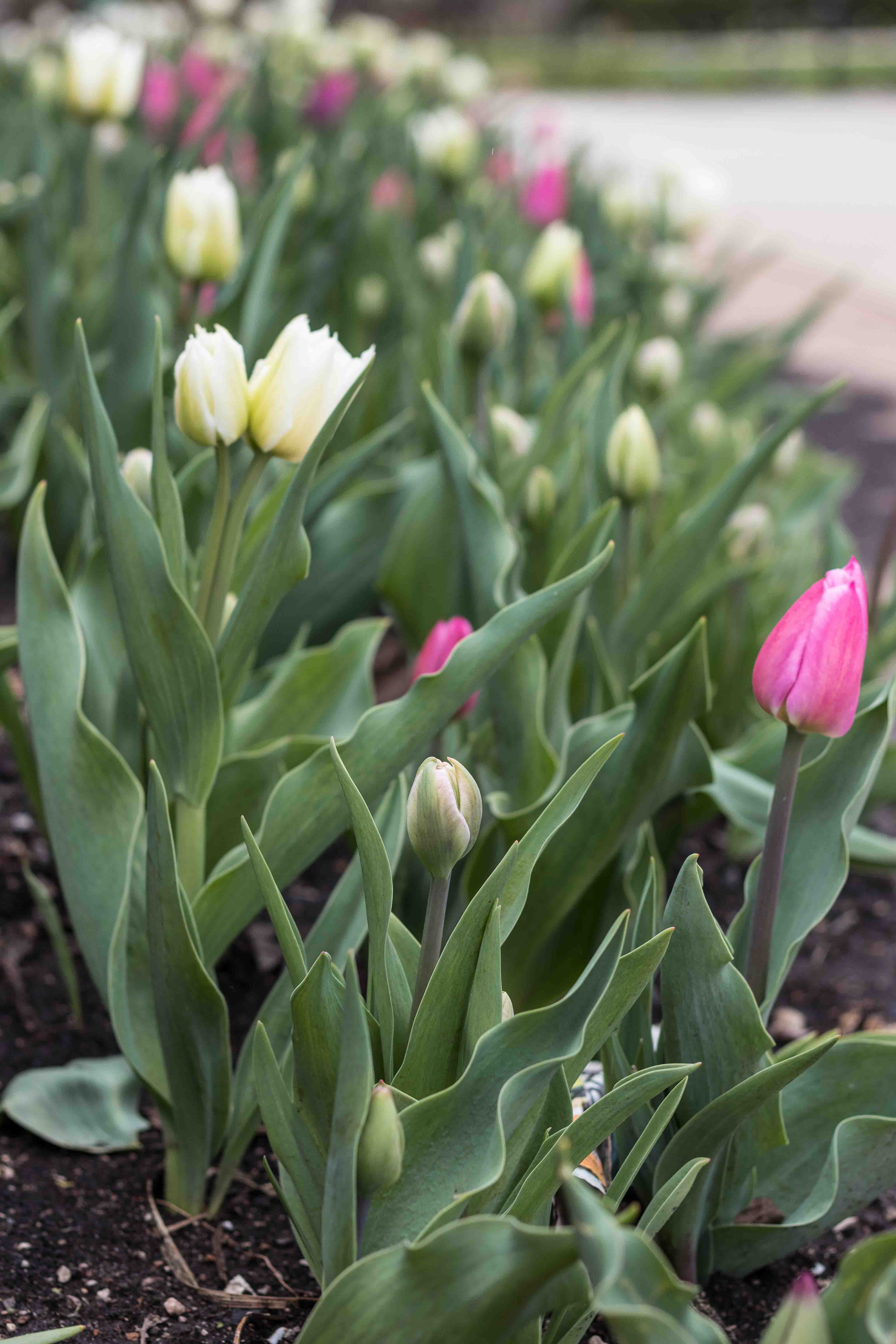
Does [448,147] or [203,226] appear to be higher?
[448,147]

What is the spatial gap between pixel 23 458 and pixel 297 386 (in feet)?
2.35

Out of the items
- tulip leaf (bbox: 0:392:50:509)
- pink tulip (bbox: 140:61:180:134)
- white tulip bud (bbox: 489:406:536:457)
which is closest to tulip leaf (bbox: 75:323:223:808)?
tulip leaf (bbox: 0:392:50:509)

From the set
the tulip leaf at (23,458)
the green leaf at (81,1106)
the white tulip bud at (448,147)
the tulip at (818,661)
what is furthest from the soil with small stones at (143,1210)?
the white tulip bud at (448,147)

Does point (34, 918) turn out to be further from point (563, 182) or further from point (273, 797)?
point (563, 182)

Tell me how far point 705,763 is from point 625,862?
11 centimetres

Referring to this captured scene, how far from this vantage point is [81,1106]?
44.9 inches

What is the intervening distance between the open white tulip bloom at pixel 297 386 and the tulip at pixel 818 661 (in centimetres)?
34

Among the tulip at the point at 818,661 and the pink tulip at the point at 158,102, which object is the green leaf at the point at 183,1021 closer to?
the tulip at the point at 818,661

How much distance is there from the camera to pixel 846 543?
1.76 m

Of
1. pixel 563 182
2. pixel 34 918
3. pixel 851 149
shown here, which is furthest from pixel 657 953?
pixel 851 149

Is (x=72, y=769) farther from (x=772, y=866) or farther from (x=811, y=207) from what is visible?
(x=811, y=207)

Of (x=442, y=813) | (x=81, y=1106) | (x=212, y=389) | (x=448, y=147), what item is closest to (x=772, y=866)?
(x=442, y=813)

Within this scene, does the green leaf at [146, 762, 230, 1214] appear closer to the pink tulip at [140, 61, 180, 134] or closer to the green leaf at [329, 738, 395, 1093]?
the green leaf at [329, 738, 395, 1093]

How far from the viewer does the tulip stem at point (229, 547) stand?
0.99 m
